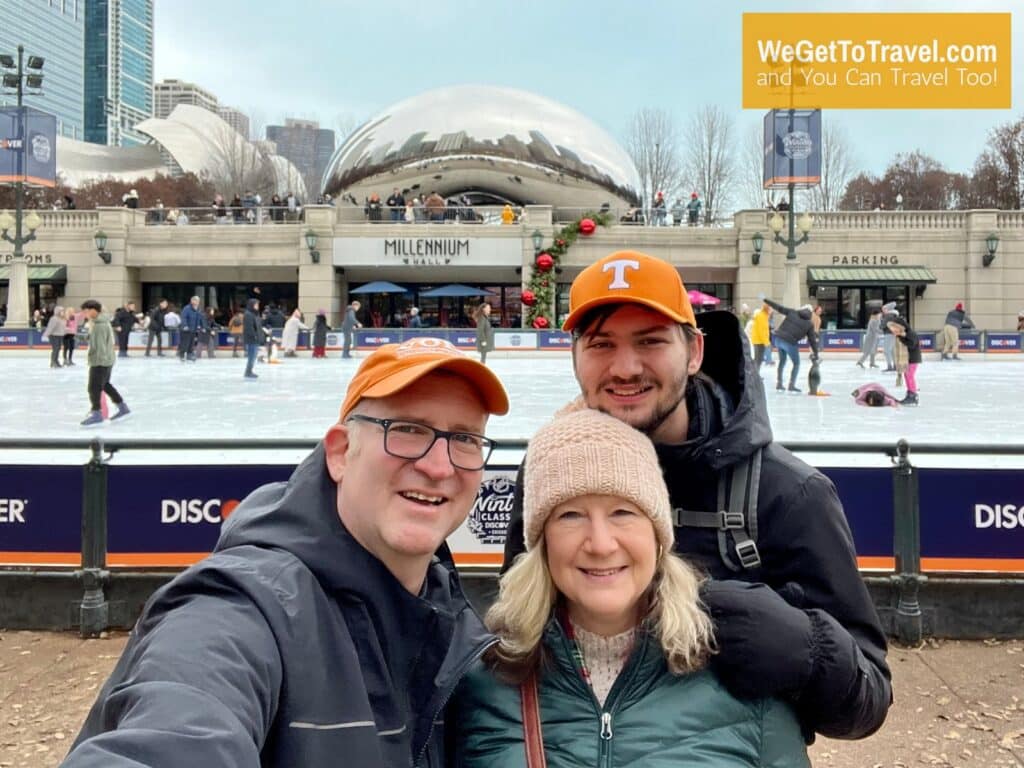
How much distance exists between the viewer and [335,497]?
1.49m

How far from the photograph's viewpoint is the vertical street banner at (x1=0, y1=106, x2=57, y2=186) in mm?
27922

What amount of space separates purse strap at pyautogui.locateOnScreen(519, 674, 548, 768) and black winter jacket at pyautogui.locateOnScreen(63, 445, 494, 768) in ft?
0.36

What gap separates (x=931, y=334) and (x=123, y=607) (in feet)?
99.8

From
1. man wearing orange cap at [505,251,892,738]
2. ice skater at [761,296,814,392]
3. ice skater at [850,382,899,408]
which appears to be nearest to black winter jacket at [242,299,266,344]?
ice skater at [761,296,814,392]

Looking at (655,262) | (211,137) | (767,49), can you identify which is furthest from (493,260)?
(211,137)

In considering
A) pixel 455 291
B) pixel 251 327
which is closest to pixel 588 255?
pixel 455 291

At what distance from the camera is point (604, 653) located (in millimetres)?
1556

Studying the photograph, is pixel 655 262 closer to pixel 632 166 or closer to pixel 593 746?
pixel 593 746

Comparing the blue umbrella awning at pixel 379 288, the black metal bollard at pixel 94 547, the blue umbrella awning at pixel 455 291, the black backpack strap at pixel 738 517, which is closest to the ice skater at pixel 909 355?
the black metal bollard at pixel 94 547

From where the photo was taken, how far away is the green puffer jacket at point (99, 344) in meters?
11.2

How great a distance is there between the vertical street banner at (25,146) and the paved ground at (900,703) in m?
28.6

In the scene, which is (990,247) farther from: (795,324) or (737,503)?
(737,503)

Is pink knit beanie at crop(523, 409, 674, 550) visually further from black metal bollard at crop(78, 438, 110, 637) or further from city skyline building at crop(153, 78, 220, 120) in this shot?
city skyline building at crop(153, 78, 220, 120)

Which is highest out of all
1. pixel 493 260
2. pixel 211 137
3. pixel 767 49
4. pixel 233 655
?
pixel 211 137
